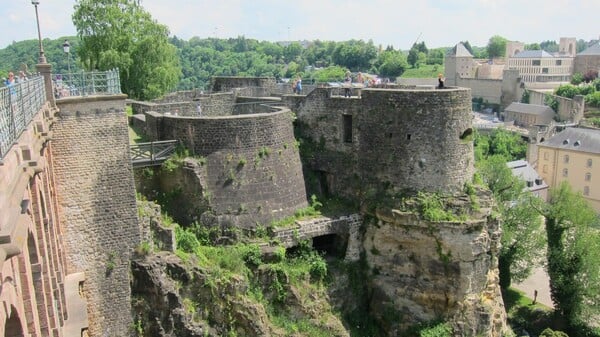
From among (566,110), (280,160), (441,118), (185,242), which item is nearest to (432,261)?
(441,118)

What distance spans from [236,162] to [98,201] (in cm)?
552

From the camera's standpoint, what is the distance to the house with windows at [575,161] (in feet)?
187

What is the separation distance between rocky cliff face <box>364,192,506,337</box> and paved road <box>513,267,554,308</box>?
16748 mm

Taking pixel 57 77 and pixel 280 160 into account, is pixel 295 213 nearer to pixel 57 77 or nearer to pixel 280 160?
pixel 280 160

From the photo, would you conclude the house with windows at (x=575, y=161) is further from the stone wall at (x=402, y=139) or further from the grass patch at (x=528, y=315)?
the stone wall at (x=402, y=139)

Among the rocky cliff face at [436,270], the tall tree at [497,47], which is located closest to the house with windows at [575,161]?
the rocky cliff face at [436,270]

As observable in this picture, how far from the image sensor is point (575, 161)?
58125mm

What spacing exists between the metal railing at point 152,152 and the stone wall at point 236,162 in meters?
0.52

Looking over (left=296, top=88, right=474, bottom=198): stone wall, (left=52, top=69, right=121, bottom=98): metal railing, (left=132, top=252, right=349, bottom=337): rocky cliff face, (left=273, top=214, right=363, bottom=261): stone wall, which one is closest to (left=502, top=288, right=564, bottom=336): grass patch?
(left=273, top=214, right=363, bottom=261): stone wall

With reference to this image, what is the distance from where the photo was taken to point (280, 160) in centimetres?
2172

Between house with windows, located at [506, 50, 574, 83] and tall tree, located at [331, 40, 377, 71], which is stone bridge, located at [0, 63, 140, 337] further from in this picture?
tall tree, located at [331, 40, 377, 71]

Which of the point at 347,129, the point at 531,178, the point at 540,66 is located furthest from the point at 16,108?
the point at 540,66

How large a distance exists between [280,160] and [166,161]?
438 centimetres

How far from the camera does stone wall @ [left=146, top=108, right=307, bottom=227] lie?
20.1 m
